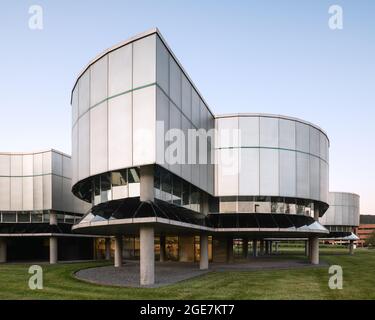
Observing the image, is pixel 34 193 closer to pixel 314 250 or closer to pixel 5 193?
pixel 5 193

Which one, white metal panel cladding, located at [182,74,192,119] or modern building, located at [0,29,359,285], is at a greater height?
white metal panel cladding, located at [182,74,192,119]

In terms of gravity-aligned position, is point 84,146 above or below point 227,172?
above

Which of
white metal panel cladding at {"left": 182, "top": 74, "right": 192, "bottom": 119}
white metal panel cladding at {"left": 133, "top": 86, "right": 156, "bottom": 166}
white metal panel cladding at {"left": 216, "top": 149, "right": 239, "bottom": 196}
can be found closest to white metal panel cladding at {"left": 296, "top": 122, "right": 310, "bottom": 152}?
white metal panel cladding at {"left": 216, "top": 149, "right": 239, "bottom": 196}

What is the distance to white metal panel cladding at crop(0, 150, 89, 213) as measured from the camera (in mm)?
44625

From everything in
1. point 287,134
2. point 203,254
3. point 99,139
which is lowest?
point 203,254

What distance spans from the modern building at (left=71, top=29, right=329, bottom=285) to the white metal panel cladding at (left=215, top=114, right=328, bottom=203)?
95 millimetres

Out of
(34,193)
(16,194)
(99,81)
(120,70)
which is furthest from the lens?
(16,194)

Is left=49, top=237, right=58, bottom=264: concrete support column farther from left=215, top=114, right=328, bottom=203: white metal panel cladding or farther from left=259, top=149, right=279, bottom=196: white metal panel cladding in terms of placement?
left=259, top=149, right=279, bottom=196: white metal panel cladding

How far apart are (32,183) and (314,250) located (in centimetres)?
3266

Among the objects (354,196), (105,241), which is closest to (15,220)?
(105,241)

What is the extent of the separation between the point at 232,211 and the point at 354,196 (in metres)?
58.4

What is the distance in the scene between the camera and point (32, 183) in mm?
45219

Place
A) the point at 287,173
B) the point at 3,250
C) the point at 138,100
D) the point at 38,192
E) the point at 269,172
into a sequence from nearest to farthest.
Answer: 1. the point at 138,100
2. the point at 269,172
3. the point at 287,173
4. the point at 3,250
5. the point at 38,192

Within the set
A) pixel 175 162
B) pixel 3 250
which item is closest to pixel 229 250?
pixel 175 162
